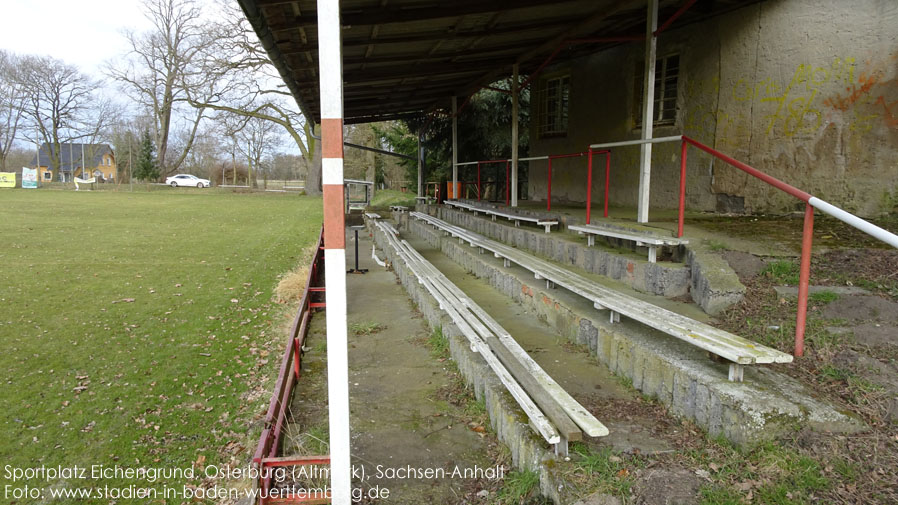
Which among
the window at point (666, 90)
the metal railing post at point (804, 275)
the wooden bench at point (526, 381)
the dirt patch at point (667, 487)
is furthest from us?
the window at point (666, 90)

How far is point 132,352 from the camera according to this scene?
589 centimetres

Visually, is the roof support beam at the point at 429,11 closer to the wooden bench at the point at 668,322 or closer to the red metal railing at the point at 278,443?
the wooden bench at the point at 668,322

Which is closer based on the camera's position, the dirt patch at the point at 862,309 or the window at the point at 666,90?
the dirt patch at the point at 862,309

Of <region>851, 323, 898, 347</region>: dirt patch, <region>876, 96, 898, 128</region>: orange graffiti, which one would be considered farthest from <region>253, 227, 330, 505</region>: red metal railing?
<region>876, 96, 898, 128</region>: orange graffiti

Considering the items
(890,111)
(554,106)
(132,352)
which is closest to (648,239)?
(890,111)

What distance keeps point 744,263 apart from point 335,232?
347 cm

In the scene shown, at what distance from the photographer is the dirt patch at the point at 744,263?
424cm

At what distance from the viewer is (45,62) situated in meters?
50.6

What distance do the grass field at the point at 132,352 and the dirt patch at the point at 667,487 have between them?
2718mm

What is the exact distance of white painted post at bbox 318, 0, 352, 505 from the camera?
2248 millimetres

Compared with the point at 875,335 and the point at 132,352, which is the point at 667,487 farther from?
the point at 132,352

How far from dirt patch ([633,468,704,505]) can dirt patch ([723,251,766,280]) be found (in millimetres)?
2346

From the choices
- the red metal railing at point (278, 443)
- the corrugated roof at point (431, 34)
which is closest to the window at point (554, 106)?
the corrugated roof at point (431, 34)

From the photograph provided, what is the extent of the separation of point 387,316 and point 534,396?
151 inches
